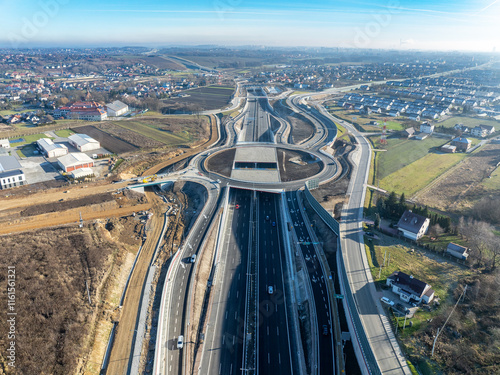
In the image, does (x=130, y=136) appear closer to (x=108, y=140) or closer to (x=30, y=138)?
(x=108, y=140)

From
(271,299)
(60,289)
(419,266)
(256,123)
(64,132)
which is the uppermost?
(60,289)

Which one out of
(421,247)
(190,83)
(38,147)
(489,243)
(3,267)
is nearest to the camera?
(3,267)

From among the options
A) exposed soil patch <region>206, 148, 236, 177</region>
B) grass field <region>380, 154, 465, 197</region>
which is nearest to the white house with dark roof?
grass field <region>380, 154, 465, 197</region>

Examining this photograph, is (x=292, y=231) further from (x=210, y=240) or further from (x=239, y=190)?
(x=239, y=190)

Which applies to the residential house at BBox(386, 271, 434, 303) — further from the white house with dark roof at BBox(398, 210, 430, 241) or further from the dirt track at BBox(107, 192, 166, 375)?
the dirt track at BBox(107, 192, 166, 375)

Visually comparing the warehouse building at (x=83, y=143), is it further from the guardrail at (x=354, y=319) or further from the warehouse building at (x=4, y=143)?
the guardrail at (x=354, y=319)

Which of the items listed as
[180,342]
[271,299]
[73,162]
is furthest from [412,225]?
[73,162]

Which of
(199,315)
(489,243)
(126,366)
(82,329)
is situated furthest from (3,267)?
(489,243)
